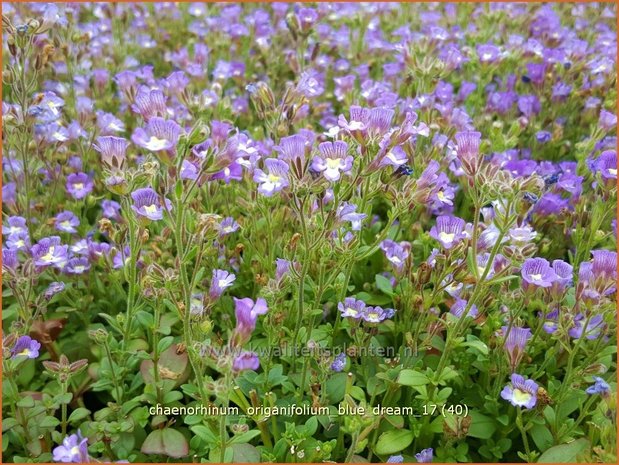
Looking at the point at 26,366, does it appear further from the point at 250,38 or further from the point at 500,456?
the point at 250,38

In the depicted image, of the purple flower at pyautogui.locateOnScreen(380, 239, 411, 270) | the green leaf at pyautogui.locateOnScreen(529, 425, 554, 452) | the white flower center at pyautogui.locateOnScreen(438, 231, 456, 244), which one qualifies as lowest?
the green leaf at pyautogui.locateOnScreen(529, 425, 554, 452)

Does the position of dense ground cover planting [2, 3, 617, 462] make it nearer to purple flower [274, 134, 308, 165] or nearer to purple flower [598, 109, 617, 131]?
purple flower [274, 134, 308, 165]

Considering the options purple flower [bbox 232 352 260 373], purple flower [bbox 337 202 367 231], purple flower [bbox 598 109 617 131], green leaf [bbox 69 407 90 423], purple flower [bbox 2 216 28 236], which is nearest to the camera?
purple flower [bbox 232 352 260 373]

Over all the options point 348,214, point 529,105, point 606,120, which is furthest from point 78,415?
point 529,105

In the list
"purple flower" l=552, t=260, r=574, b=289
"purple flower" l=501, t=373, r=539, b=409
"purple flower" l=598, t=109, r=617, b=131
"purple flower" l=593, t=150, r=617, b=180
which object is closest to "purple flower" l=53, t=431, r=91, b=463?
"purple flower" l=501, t=373, r=539, b=409

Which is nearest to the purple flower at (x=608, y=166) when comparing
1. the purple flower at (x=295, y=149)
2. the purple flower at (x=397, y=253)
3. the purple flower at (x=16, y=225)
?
the purple flower at (x=397, y=253)

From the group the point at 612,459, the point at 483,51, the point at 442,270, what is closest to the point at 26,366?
the point at 442,270

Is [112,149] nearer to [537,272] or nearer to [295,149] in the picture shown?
[295,149]
